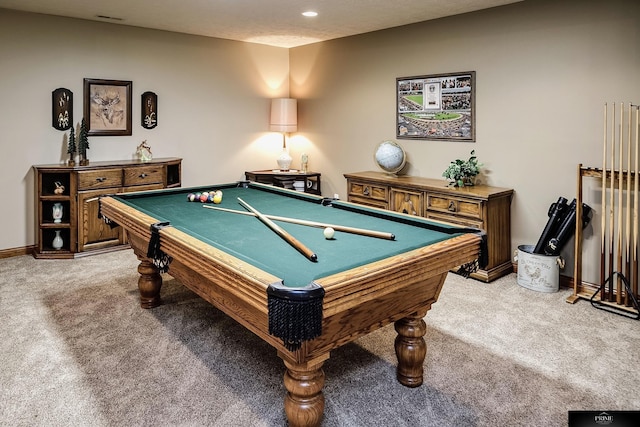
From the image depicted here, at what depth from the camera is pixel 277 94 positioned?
6199 millimetres

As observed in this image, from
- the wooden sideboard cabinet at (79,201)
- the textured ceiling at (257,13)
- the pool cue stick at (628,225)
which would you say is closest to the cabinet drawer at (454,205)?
the pool cue stick at (628,225)

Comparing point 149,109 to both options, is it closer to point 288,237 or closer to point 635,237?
point 288,237

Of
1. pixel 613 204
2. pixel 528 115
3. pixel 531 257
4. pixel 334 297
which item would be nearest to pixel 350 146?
pixel 528 115

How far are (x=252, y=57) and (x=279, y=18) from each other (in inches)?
60.1

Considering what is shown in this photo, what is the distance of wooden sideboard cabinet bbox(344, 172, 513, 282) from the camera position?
3.83 m

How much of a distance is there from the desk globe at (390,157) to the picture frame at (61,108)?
124 inches

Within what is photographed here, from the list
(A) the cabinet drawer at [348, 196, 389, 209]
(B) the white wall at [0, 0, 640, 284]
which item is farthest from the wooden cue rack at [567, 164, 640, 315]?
(A) the cabinet drawer at [348, 196, 389, 209]

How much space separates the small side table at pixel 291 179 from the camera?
5.67m

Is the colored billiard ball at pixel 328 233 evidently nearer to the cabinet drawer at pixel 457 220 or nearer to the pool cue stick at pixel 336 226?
the pool cue stick at pixel 336 226

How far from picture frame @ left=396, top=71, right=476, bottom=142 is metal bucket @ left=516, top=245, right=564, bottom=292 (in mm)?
1245

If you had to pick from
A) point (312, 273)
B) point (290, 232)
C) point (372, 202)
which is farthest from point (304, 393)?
point (372, 202)

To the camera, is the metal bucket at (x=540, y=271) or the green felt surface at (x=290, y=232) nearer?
the green felt surface at (x=290, y=232)

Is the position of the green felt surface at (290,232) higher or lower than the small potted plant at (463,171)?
lower

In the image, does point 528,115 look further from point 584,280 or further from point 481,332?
point 481,332
